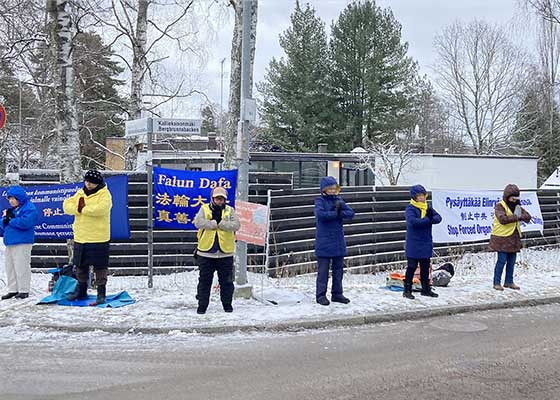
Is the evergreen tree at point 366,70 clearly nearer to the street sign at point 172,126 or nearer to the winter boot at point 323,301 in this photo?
the street sign at point 172,126

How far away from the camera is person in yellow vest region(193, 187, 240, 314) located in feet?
26.6

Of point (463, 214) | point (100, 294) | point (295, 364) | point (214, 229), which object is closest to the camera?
point (295, 364)

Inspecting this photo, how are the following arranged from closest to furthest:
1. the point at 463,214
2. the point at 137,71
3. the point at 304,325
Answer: the point at 304,325 < the point at 463,214 < the point at 137,71

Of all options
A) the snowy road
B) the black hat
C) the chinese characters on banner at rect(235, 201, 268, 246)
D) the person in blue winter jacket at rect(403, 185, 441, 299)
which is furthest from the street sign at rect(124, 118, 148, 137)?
the person in blue winter jacket at rect(403, 185, 441, 299)

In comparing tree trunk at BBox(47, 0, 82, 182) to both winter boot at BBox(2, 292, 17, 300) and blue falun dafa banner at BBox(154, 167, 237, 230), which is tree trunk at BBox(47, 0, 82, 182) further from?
winter boot at BBox(2, 292, 17, 300)

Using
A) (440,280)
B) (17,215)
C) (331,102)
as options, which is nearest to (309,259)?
(440,280)

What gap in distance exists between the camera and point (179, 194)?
387 inches

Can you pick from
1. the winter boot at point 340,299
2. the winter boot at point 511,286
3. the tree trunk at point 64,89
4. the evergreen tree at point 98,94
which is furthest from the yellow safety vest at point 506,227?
the evergreen tree at point 98,94

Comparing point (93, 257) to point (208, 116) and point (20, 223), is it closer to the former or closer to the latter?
point (20, 223)

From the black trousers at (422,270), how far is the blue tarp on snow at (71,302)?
417cm

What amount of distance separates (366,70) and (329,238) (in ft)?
102

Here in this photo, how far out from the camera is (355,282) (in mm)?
11219

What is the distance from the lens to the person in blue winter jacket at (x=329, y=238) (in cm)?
882

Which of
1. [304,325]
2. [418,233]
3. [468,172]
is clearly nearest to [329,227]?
[418,233]
